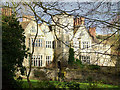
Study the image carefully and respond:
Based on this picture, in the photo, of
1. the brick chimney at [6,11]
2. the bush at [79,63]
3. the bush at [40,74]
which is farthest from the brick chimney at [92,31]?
the brick chimney at [6,11]

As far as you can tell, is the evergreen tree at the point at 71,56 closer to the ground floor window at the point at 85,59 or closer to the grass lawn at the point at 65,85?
the ground floor window at the point at 85,59

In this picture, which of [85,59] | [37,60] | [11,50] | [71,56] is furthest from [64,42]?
[11,50]

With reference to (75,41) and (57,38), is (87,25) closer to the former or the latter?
(75,41)

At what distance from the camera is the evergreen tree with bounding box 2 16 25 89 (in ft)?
11.8

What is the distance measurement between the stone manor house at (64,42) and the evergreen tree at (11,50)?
25 cm

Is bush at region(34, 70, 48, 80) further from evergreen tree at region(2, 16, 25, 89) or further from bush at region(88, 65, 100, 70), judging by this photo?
bush at region(88, 65, 100, 70)

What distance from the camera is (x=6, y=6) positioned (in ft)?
12.9

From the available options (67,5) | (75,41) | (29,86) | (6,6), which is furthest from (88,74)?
(6,6)

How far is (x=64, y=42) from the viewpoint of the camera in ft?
12.8

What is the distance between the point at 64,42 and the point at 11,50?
124cm

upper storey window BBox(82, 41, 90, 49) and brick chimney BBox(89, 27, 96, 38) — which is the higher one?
brick chimney BBox(89, 27, 96, 38)

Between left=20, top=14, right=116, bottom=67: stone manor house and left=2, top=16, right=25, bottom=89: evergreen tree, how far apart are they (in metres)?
0.25

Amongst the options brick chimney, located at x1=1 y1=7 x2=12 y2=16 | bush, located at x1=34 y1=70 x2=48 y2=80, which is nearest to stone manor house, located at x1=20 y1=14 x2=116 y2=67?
bush, located at x1=34 y1=70 x2=48 y2=80

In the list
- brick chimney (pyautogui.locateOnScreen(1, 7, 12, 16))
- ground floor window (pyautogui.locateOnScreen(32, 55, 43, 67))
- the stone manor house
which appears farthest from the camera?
brick chimney (pyautogui.locateOnScreen(1, 7, 12, 16))
